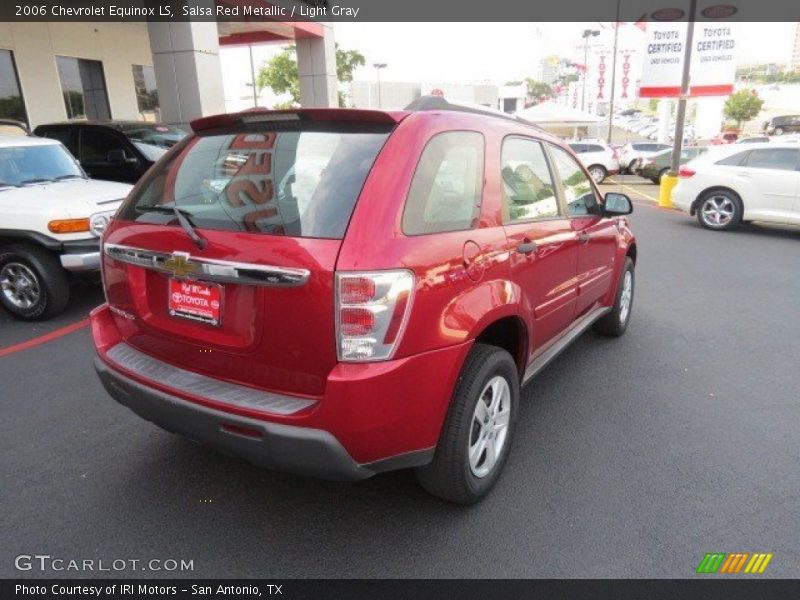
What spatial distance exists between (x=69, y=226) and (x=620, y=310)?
15.8ft

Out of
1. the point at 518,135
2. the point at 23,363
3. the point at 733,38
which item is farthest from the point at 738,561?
the point at 733,38

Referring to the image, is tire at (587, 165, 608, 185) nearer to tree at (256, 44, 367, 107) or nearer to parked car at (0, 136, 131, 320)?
parked car at (0, 136, 131, 320)

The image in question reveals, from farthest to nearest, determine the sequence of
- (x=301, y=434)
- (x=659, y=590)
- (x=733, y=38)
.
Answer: (x=733, y=38), (x=659, y=590), (x=301, y=434)

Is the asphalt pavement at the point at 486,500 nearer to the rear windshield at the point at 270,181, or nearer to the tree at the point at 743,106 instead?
the rear windshield at the point at 270,181

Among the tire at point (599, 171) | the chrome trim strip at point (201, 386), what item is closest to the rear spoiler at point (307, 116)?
the chrome trim strip at point (201, 386)

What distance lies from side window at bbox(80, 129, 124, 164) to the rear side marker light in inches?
146

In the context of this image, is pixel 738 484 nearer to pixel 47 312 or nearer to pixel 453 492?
pixel 453 492

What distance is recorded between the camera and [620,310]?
15.7ft

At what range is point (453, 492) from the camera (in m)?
2.54

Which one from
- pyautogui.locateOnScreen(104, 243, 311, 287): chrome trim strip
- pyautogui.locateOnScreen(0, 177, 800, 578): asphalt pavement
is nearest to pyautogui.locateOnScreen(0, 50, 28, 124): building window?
pyautogui.locateOnScreen(0, 177, 800, 578): asphalt pavement

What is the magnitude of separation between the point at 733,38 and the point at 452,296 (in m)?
17.0

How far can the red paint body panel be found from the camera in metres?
2.06

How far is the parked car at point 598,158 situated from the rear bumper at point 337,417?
1992 centimetres

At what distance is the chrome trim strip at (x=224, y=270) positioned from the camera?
206 cm
